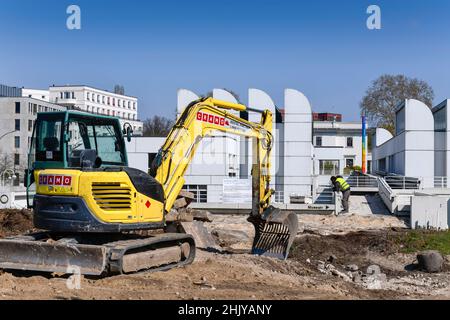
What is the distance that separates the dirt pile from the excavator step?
29.4 feet

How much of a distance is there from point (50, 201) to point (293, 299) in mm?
4643

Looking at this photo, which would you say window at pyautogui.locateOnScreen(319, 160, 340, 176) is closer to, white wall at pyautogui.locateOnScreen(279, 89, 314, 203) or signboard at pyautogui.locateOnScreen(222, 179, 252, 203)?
white wall at pyautogui.locateOnScreen(279, 89, 314, 203)

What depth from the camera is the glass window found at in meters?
12.3

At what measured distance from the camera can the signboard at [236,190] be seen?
33.3 meters

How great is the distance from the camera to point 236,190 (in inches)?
1316

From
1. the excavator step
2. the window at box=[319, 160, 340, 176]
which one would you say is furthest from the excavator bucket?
the window at box=[319, 160, 340, 176]

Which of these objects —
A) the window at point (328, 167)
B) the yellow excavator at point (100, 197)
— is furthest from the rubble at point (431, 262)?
the window at point (328, 167)

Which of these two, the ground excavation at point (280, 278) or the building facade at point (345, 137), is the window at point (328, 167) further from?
the ground excavation at point (280, 278)

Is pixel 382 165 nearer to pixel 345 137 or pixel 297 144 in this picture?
pixel 297 144

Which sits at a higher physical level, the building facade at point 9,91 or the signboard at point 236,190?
the building facade at point 9,91

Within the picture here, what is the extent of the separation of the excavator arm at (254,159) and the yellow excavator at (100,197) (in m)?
0.02

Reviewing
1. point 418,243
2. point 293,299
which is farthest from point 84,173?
point 418,243

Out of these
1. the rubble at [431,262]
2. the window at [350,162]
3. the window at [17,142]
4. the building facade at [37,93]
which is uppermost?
the building facade at [37,93]
